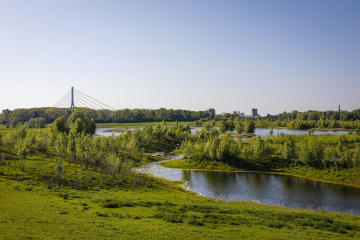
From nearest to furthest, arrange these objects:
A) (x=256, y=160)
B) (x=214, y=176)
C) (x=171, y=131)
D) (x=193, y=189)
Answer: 1. (x=193, y=189)
2. (x=214, y=176)
3. (x=256, y=160)
4. (x=171, y=131)

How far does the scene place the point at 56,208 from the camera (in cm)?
2723

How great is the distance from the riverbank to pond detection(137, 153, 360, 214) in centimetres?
315

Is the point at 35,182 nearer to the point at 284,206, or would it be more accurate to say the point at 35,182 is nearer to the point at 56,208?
the point at 56,208

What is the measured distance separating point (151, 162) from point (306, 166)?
55.0 metres

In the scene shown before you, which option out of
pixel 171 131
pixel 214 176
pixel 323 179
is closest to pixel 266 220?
pixel 214 176

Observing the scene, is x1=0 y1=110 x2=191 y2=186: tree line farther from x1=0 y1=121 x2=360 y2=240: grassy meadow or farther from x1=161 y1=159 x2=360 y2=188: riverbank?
x1=161 y1=159 x2=360 y2=188: riverbank

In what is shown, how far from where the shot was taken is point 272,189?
56.2 m

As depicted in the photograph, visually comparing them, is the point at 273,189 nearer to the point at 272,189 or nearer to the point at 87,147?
the point at 272,189

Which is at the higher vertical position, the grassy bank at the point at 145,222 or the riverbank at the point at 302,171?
the grassy bank at the point at 145,222

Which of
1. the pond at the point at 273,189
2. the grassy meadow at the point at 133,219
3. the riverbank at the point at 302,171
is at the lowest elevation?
the pond at the point at 273,189

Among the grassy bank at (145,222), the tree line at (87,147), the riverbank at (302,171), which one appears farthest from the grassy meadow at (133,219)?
the riverbank at (302,171)

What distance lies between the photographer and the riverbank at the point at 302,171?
61.2 m

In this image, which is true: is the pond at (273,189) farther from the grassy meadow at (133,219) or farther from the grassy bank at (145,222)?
the grassy bank at (145,222)

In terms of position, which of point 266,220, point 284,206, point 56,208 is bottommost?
point 284,206
